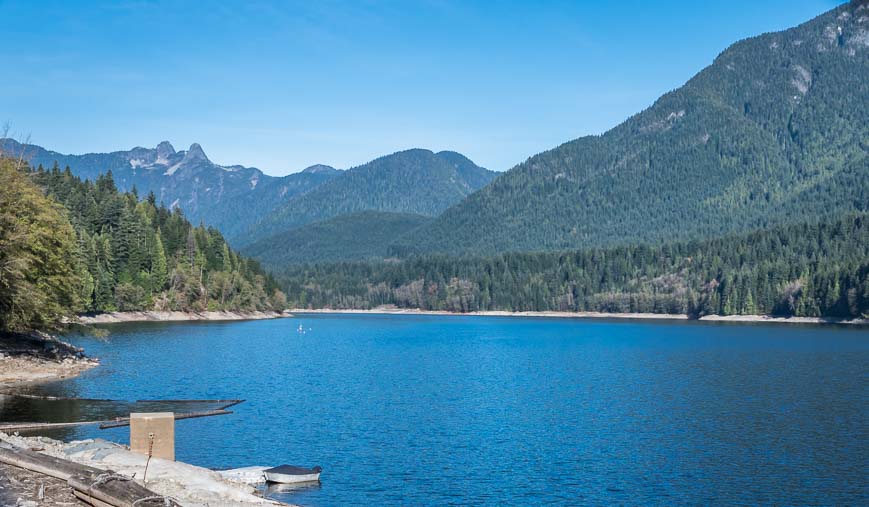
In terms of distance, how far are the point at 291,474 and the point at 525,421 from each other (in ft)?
79.7

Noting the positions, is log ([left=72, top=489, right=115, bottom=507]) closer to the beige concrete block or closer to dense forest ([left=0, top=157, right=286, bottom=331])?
the beige concrete block

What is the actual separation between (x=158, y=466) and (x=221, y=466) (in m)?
7.72

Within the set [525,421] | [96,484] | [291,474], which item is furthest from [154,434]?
[525,421]

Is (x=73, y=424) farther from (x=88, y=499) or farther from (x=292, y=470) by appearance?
(x=88, y=499)

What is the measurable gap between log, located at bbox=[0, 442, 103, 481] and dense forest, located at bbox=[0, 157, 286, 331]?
38551 mm

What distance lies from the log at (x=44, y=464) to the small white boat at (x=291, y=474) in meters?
10.7

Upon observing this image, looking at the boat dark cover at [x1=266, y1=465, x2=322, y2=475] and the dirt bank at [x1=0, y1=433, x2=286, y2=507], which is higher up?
the dirt bank at [x1=0, y1=433, x2=286, y2=507]

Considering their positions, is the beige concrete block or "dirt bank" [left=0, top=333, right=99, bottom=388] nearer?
the beige concrete block

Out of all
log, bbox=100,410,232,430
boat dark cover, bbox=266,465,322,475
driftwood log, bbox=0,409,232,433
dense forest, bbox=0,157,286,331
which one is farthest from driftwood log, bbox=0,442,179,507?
dense forest, bbox=0,157,286,331

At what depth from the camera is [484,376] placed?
300 ft

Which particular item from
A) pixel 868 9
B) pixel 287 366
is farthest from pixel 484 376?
pixel 868 9

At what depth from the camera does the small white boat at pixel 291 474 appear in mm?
40938

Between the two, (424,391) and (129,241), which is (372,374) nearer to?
(424,391)

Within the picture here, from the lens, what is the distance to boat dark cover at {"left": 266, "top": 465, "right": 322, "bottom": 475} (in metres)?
41.5
